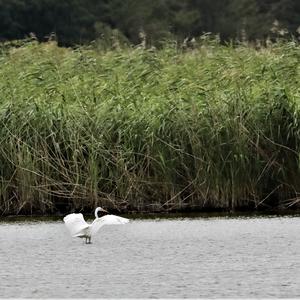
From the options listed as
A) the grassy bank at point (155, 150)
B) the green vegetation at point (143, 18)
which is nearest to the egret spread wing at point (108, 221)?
the grassy bank at point (155, 150)

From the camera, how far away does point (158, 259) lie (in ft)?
39.6

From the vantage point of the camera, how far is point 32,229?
14.3 meters

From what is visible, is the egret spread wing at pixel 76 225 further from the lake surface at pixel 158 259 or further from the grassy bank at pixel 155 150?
the grassy bank at pixel 155 150

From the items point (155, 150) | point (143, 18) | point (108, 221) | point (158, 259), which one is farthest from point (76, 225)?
point (143, 18)

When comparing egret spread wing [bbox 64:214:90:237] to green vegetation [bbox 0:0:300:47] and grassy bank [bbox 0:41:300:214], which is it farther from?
green vegetation [bbox 0:0:300:47]

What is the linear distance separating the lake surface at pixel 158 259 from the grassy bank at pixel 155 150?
24.3 inches

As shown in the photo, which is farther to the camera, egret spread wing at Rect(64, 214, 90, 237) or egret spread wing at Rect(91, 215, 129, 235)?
egret spread wing at Rect(64, 214, 90, 237)

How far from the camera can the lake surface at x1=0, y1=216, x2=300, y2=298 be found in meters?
10.3

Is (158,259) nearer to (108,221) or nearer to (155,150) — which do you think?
(108,221)

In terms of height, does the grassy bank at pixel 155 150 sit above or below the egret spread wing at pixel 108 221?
above

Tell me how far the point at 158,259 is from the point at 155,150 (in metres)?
3.60

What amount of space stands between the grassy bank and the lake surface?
0.62 metres

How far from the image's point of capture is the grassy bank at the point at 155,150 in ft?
50.4

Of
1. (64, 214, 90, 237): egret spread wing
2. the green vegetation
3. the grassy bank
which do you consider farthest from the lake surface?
the green vegetation
